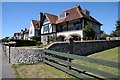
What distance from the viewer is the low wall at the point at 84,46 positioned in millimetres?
14207

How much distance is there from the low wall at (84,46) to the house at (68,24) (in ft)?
42.3

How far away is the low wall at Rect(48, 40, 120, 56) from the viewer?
14207 millimetres

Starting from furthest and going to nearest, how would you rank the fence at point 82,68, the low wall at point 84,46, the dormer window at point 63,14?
the dormer window at point 63,14
the low wall at point 84,46
the fence at point 82,68

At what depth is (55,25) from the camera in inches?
1635

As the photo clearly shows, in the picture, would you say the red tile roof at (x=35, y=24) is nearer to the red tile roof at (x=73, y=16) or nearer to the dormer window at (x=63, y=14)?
the red tile roof at (x=73, y=16)

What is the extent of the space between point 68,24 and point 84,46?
20702 millimetres

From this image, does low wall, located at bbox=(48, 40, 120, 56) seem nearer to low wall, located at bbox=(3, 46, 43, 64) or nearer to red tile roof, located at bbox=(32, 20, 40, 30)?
low wall, located at bbox=(3, 46, 43, 64)

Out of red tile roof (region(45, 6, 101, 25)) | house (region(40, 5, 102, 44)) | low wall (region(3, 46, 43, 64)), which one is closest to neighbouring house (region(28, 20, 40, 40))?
house (region(40, 5, 102, 44))

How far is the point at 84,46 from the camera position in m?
17.6

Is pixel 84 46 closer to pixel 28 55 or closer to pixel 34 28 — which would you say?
pixel 28 55

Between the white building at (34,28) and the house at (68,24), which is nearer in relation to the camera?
the house at (68,24)

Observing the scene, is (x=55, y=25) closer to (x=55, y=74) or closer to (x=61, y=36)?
(x=61, y=36)

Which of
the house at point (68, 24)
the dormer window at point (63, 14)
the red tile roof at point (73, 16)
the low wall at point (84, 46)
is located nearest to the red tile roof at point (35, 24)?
the house at point (68, 24)

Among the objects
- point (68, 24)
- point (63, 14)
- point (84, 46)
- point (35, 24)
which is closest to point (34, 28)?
point (35, 24)
